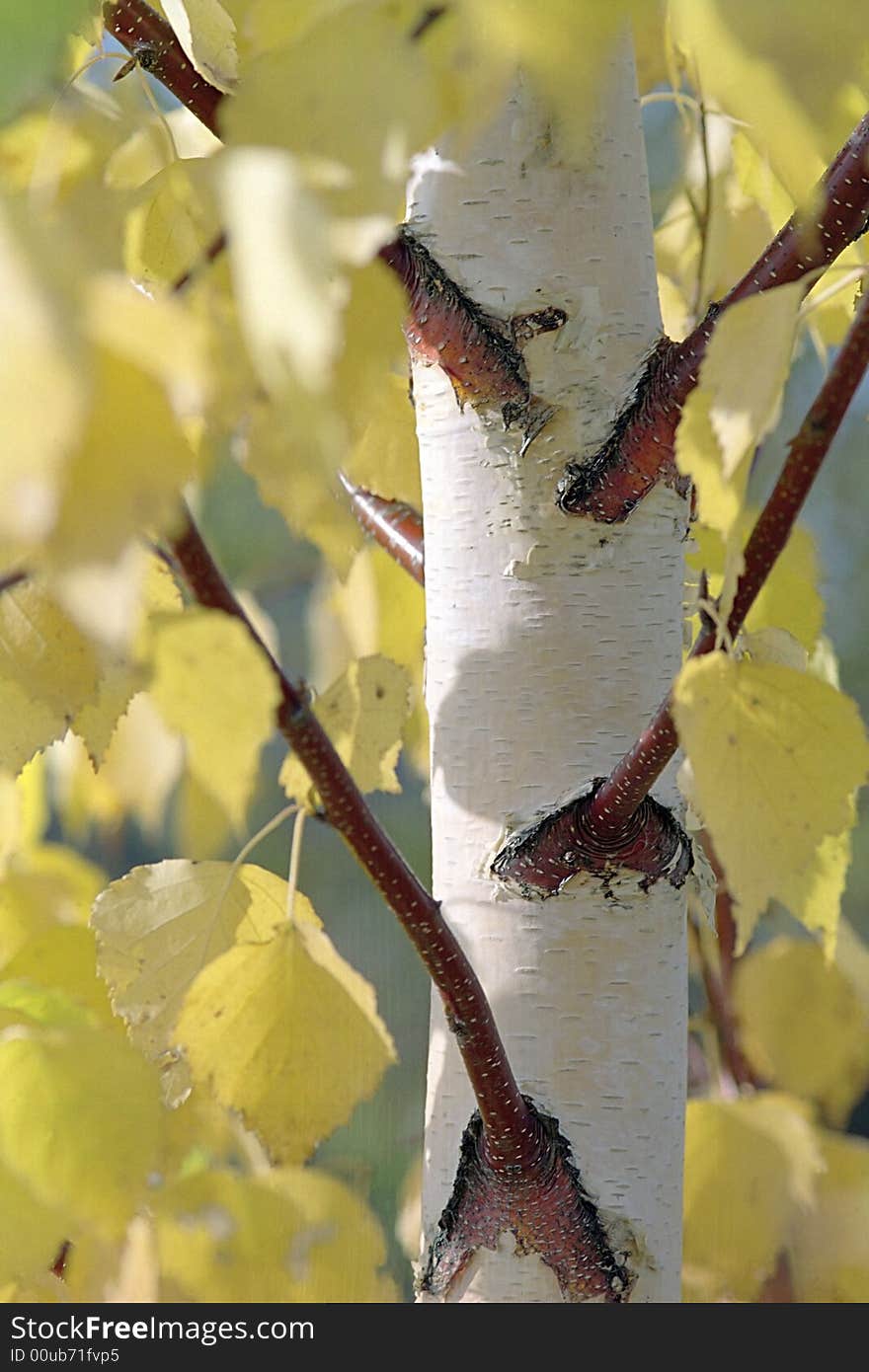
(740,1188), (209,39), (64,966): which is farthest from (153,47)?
(740,1188)

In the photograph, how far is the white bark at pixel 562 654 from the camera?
23 cm

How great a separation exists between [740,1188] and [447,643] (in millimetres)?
237

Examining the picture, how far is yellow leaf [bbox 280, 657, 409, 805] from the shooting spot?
0.26m

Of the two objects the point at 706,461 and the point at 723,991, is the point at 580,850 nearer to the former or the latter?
the point at 706,461

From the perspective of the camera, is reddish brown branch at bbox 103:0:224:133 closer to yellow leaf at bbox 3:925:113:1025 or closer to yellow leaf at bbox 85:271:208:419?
yellow leaf at bbox 85:271:208:419

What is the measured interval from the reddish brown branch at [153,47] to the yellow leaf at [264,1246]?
0.21 m

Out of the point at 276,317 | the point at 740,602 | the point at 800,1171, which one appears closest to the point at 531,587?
the point at 740,602

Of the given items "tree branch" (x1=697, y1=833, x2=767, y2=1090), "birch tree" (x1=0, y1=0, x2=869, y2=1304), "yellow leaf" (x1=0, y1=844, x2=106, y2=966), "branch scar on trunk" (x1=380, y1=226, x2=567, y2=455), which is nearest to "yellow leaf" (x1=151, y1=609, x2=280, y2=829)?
"birch tree" (x1=0, y1=0, x2=869, y2=1304)

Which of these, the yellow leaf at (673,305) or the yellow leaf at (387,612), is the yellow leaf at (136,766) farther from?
the yellow leaf at (673,305)

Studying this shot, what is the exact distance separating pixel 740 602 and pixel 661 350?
52mm

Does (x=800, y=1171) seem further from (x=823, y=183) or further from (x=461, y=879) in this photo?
(x=823, y=183)

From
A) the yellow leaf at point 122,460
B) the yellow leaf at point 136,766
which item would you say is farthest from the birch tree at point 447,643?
the yellow leaf at point 136,766

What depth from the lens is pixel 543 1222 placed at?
23cm
